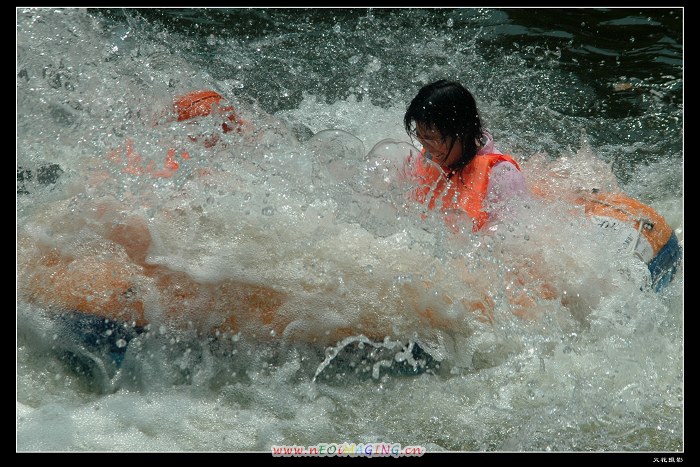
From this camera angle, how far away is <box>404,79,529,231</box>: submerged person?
2.71 m

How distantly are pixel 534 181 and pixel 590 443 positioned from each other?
1.21 meters

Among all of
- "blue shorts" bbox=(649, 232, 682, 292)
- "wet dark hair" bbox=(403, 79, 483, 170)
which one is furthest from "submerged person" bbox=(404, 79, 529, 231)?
"blue shorts" bbox=(649, 232, 682, 292)

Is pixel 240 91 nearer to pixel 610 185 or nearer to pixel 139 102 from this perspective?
pixel 139 102

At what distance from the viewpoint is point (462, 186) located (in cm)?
280

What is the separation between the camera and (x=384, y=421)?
2.50 m

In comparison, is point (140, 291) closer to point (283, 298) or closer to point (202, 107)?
point (283, 298)

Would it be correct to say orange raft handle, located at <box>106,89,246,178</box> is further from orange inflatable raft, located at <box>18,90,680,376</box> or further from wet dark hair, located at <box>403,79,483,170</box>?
wet dark hair, located at <box>403,79,483,170</box>

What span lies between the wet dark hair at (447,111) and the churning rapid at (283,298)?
150 millimetres

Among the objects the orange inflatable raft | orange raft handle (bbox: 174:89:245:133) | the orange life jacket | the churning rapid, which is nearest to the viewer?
the churning rapid

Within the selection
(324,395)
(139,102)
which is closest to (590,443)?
(324,395)

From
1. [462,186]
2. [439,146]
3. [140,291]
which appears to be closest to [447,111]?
[439,146]

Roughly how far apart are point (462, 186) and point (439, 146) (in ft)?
0.56

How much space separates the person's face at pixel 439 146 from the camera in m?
2.75

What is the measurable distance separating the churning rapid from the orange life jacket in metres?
0.06
